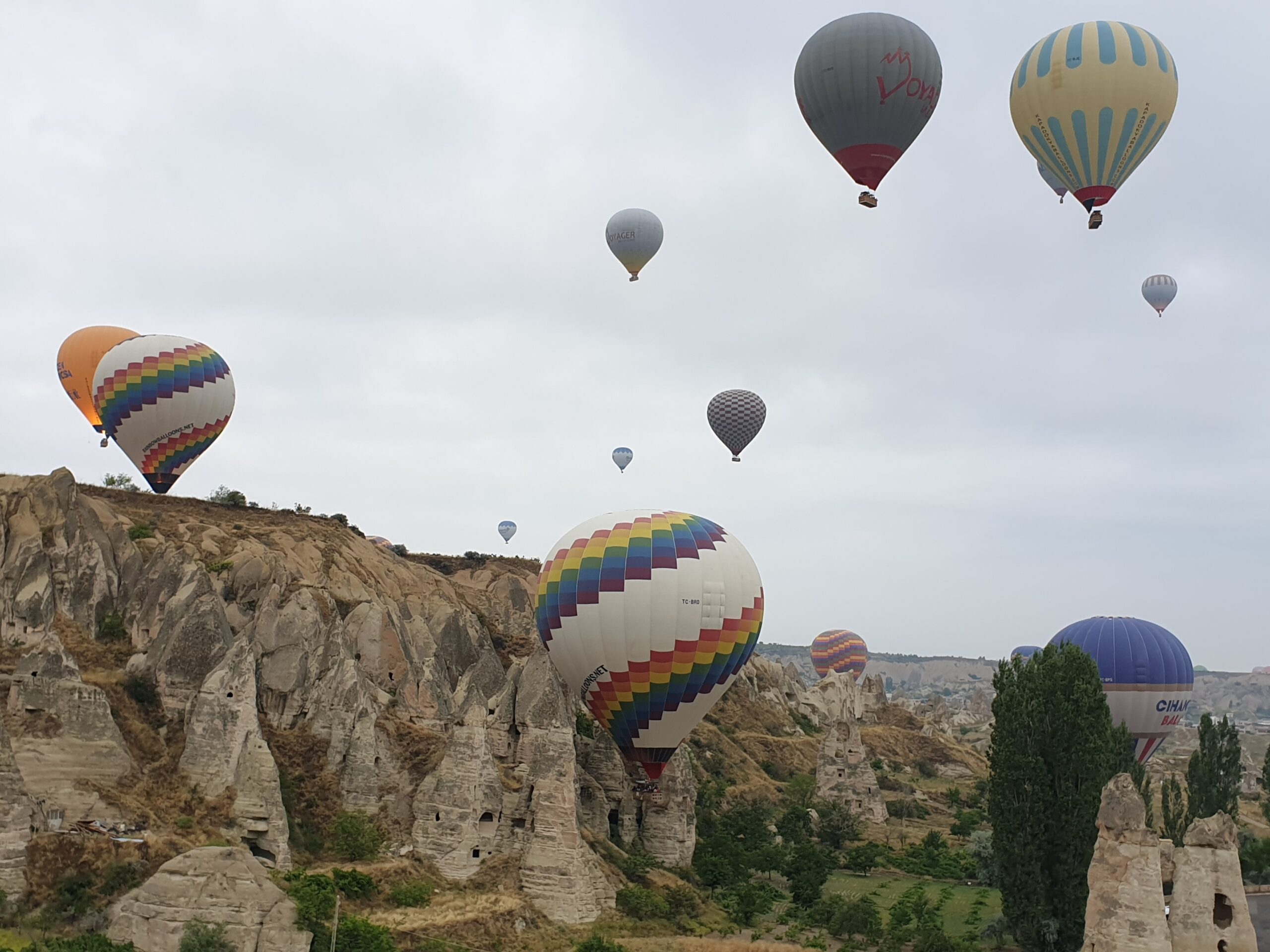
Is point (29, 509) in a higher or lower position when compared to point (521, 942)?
higher

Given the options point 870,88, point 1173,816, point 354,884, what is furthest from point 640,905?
point 1173,816

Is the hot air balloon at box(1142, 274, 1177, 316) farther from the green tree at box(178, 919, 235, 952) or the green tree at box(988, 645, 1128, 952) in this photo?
the green tree at box(178, 919, 235, 952)

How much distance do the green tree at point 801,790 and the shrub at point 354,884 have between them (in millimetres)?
33502

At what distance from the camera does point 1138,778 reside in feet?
142

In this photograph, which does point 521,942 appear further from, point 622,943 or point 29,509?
point 29,509

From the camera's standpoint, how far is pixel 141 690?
3472cm

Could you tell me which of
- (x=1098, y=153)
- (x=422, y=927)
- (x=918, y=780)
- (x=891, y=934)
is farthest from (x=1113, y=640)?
(x=422, y=927)

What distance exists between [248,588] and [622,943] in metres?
21.2

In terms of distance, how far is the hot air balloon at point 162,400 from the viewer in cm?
5222

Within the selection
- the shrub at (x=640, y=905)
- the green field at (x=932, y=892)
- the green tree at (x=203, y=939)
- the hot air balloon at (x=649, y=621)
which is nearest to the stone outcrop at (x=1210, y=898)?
the green field at (x=932, y=892)

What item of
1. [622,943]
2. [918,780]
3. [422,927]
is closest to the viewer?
[422,927]

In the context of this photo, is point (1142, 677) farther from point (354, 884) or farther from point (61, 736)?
point (61, 736)

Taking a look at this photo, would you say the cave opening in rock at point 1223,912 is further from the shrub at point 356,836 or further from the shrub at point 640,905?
the shrub at point 356,836

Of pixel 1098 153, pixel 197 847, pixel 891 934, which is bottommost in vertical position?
pixel 891 934
